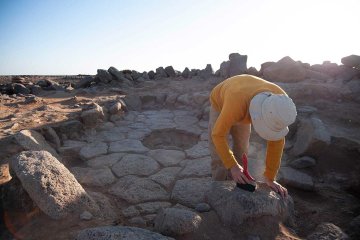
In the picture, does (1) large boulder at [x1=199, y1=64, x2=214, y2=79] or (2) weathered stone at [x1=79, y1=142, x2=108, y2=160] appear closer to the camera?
(2) weathered stone at [x1=79, y1=142, x2=108, y2=160]

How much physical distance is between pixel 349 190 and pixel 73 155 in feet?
11.9

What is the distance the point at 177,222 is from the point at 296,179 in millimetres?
1880

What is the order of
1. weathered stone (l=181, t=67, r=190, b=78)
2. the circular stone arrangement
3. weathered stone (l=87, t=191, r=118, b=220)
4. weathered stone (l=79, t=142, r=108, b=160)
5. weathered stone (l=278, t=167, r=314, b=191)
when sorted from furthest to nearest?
weathered stone (l=181, t=67, r=190, b=78) < the circular stone arrangement < weathered stone (l=79, t=142, r=108, b=160) < weathered stone (l=278, t=167, r=314, b=191) < weathered stone (l=87, t=191, r=118, b=220)

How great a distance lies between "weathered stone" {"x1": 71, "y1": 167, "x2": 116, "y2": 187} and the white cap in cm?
213

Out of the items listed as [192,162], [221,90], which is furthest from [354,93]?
[221,90]

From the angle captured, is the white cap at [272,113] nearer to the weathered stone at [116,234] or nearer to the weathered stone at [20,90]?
the weathered stone at [116,234]

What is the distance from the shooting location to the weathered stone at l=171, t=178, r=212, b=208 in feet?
10.2

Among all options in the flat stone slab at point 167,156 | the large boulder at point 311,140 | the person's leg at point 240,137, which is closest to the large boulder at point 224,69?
the large boulder at point 311,140

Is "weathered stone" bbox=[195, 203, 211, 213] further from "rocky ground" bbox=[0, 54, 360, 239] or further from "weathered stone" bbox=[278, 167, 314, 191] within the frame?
"weathered stone" bbox=[278, 167, 314, 191]

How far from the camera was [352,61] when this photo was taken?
7195mm

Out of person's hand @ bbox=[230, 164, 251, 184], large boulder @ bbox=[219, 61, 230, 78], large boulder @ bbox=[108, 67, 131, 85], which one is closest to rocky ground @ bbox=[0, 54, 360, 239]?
person's hand @ bbox=[230, 164, 251, 184]

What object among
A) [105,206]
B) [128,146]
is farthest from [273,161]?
[128,146]

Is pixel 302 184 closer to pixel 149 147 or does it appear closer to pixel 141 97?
pixel 149 147

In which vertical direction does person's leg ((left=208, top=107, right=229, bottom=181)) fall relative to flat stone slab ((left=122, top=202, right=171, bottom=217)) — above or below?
above
